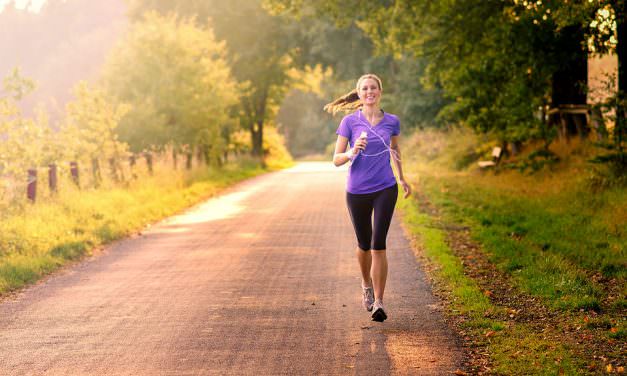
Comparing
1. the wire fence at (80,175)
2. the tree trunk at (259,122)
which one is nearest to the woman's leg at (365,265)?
the wire fence at (80,175)

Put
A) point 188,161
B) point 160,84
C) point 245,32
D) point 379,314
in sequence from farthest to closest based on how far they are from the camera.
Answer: point 245,32, point 188,161, point 160,84, point 379,314

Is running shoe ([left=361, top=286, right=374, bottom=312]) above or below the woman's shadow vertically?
above

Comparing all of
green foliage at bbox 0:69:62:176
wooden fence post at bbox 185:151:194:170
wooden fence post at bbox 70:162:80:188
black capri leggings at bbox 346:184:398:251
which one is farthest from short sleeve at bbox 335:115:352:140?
wooden fence post at bbox 185:151:194:170

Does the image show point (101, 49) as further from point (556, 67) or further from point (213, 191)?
point (556, 67)

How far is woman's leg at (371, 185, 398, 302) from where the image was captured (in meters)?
7.63

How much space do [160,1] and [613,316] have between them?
43.7m

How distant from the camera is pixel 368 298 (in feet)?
25.7

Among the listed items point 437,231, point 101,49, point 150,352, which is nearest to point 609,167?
point 437,231

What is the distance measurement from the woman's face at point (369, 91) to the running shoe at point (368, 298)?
1683 millimetres

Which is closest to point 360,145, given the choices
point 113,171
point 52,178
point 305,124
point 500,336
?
point 500,336

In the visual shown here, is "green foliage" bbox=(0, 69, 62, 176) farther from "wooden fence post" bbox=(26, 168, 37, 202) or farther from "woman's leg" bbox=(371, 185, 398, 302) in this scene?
"woman's leg" bbox=(371, 185, 398, 302)

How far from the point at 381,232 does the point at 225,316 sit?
1.61 meters

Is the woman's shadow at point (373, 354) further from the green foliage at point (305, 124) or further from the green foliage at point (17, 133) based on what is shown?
the green foliage at point (305, 124)

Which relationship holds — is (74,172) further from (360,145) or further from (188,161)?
(360,145)
